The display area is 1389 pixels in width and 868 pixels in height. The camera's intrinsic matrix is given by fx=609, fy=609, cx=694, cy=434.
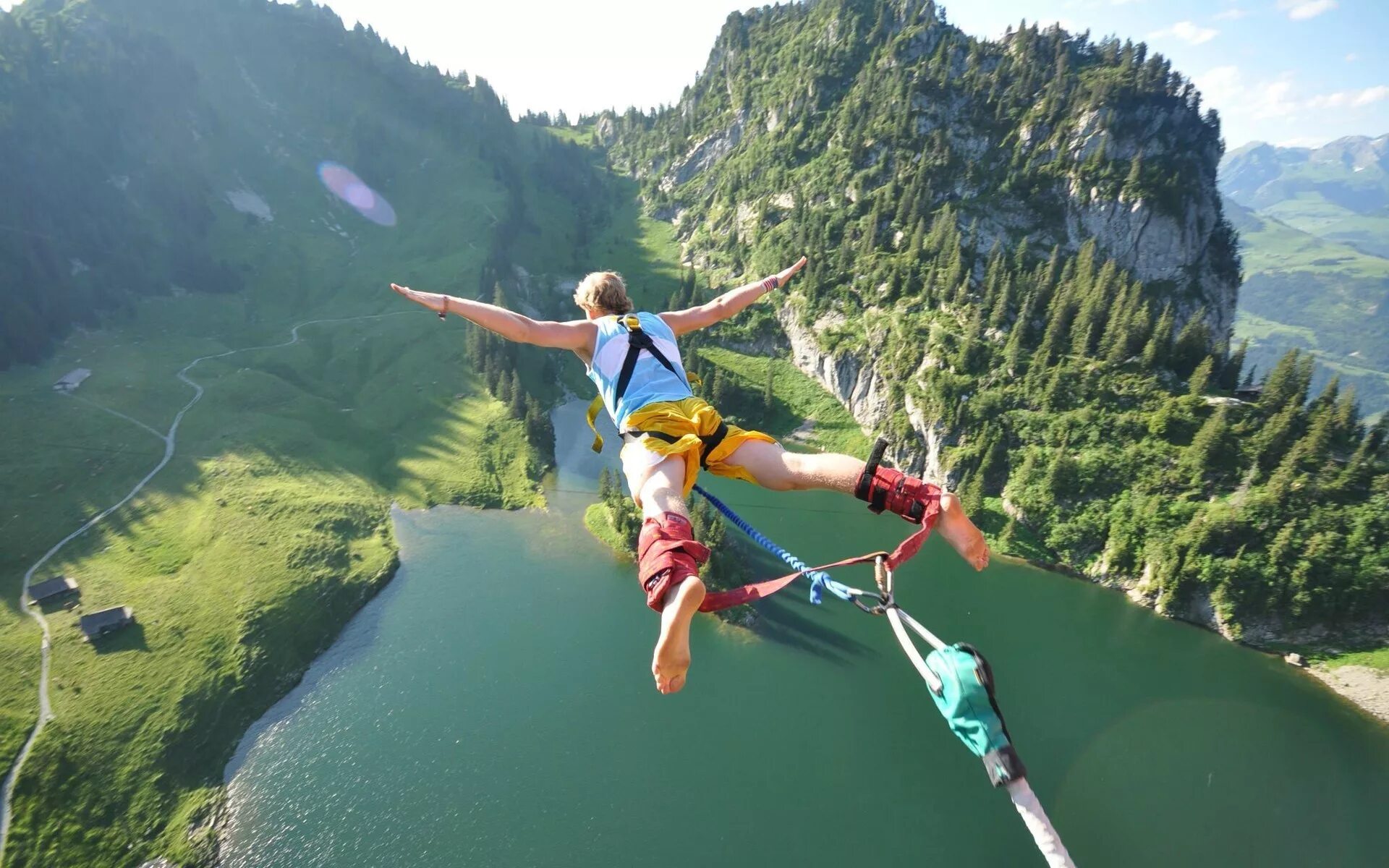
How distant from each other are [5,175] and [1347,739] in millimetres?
134945

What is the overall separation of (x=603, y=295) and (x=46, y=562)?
49.6 m

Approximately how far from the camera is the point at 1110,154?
245 feet

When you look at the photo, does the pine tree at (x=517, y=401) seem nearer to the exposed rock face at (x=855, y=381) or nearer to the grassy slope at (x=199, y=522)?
the grassy slope at (x=199, y=522)

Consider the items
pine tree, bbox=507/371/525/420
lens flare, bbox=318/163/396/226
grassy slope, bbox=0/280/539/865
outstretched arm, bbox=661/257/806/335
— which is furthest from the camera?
lens flare, bbox=318/163/396/226

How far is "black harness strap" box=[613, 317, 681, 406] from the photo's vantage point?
245 inches

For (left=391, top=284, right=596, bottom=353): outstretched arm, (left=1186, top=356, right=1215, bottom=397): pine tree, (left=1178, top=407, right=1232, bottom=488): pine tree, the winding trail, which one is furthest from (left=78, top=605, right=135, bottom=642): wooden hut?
(left=1186, top=356, right=1215, bottom=397): pine tree

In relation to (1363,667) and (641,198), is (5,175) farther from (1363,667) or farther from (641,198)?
(1363,667)

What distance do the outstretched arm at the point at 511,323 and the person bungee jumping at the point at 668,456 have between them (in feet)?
0.04

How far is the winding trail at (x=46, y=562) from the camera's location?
24781 millimetres

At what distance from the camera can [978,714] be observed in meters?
3.40

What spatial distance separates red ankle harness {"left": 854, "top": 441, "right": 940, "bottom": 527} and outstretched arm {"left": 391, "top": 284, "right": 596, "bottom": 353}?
9.91ft

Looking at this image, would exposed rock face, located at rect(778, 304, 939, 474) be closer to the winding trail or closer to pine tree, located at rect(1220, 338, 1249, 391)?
pine tree, located at rect(1220, 338, 1249, 391)

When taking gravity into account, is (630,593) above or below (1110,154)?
below

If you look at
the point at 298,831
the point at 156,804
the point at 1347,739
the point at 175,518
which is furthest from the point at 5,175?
the point at 1347,739
